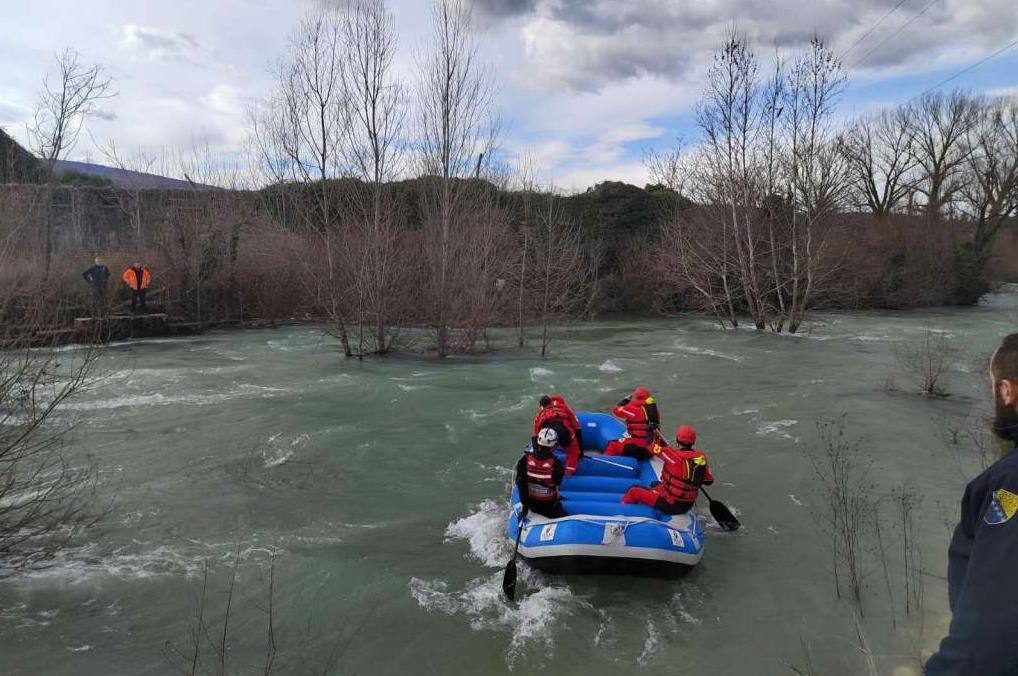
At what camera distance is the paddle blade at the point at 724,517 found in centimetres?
651

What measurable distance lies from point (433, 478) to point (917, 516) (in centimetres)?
535

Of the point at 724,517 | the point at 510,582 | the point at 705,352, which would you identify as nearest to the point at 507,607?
the point at 510,582

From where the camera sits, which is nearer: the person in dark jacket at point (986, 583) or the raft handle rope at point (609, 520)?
the person in dark jacket at point (986, 583)

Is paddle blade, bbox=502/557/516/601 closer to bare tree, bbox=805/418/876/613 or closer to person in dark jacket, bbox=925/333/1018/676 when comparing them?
bare tree, bbox=805/418/876/613

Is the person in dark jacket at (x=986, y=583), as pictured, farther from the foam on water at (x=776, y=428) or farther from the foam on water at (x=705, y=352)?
the foam on water at (x=705, y=352)

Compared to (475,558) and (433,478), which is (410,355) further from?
(475,558)

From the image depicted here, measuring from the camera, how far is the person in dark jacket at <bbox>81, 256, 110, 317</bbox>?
18.4 m

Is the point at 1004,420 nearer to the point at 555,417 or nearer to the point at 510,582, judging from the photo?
the point at 510,582

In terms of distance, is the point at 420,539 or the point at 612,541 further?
the point at 420,539

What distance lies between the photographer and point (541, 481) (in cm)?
582

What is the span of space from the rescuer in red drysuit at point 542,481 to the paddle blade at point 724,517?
5.70 feet

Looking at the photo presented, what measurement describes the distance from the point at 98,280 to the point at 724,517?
61.0 feet

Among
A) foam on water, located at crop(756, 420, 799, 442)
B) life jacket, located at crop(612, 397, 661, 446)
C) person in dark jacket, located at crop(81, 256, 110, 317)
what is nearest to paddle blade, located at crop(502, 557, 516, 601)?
life jacket, located at crop(612, 397, 661, 446)

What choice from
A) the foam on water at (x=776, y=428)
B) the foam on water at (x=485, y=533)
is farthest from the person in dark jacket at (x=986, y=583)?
the foam on water at (x=776, y=428)
